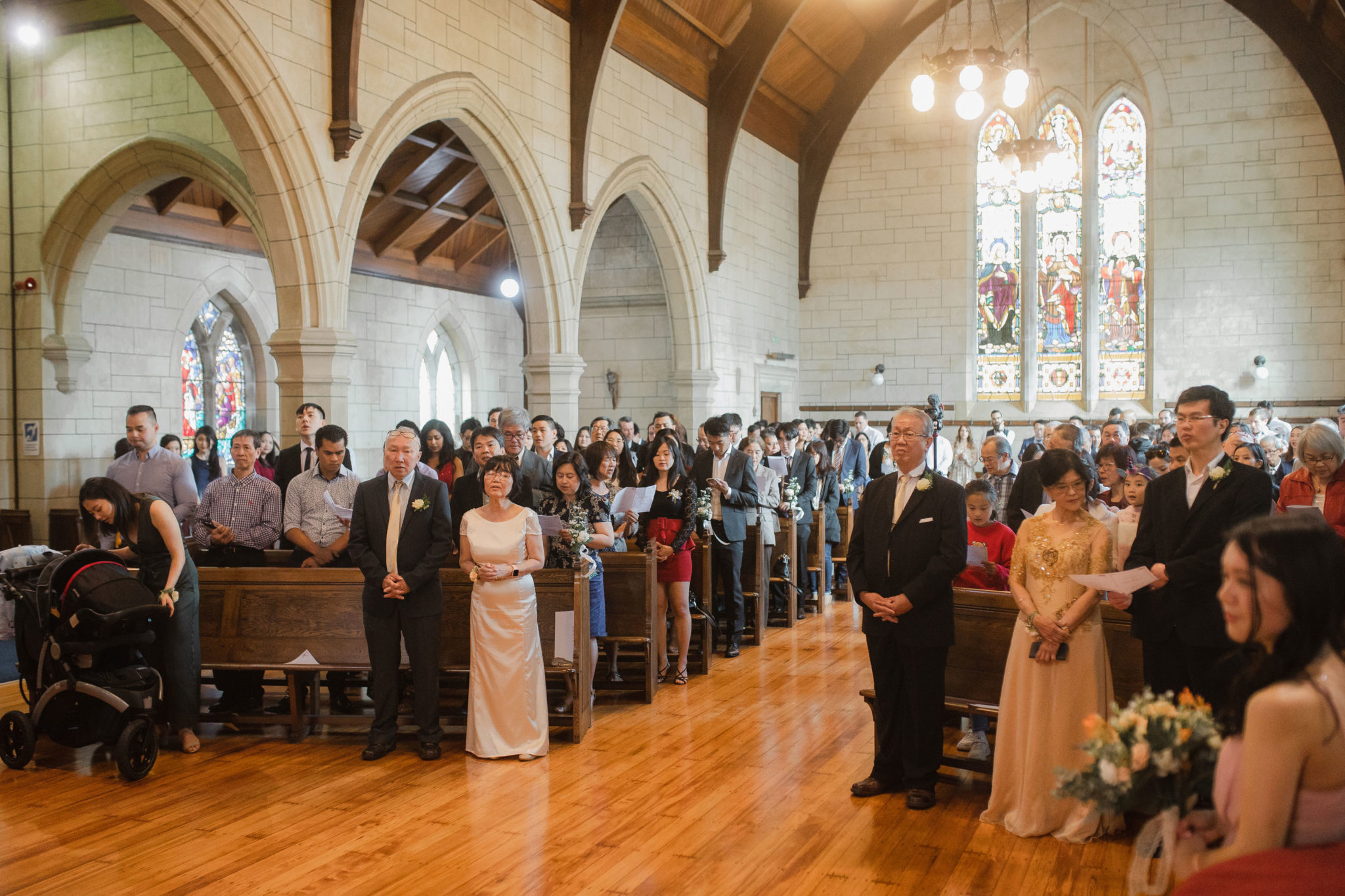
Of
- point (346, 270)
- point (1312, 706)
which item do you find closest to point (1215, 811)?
point (1312, 706)

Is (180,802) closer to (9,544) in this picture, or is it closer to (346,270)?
(346,270)

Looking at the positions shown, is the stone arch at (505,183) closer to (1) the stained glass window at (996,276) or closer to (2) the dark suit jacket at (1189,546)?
(2) the dark suit jacket at (1189,546)

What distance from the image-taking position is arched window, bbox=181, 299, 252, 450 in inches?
455

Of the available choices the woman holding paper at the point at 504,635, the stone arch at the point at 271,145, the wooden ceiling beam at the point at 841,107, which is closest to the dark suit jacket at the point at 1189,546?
the woman holding paper at the point at 504,635

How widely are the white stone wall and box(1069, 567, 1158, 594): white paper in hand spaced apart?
11.1m

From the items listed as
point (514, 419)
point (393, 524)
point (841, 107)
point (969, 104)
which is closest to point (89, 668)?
point (393, 524)

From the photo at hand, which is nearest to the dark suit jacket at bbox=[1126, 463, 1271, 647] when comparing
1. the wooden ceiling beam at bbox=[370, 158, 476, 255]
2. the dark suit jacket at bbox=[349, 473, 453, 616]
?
the dark suit jacket at bbox=[349, 473, 453, 616]

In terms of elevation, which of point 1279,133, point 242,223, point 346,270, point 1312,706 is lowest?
point 1312,706

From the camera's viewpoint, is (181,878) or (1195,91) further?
(1195,91)

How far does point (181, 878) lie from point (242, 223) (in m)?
9.48

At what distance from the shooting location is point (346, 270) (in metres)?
7.20

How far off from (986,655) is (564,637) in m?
1.90

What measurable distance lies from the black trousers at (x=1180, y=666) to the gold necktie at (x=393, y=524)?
299 cm

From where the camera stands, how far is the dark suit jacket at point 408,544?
4.61 m
